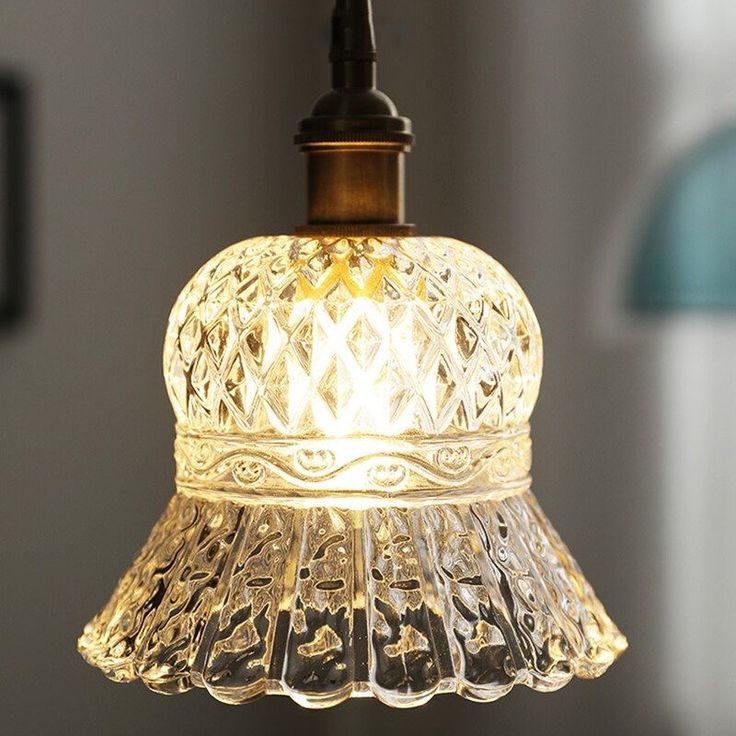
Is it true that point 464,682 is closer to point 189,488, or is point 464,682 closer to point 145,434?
point 189,488

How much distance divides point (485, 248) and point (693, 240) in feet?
0.86

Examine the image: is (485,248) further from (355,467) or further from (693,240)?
(355,467)

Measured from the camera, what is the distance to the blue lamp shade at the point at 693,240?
1602 millimetres

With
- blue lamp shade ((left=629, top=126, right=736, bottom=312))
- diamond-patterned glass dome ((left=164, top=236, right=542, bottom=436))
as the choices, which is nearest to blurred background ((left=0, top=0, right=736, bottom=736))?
blue lamp shade ((left=629, top=126, right=736, bottom=312))

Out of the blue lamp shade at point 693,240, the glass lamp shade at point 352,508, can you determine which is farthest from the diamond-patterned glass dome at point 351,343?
the blue lamp shade at point 693,240

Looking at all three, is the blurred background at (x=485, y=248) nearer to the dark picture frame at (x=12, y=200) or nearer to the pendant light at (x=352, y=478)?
the dark picture frame at (x=12, y=200)

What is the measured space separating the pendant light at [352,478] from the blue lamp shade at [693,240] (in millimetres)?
946

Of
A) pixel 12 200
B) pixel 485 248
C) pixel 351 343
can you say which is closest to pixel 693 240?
pixel 485 248

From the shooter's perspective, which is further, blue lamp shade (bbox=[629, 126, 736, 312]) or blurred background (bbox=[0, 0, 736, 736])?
blue lamp shade (bbox=[629, 126, 736, 312])

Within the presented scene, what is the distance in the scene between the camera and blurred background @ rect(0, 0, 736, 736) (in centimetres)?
142

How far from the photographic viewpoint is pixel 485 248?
1.69m

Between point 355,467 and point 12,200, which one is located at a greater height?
point 12,200

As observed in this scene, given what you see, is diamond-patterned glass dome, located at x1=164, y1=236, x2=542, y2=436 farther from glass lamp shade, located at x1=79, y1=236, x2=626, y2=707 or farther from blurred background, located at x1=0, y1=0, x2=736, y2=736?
blurred background, located at x1=0, y1=0, x2=736, y2=736

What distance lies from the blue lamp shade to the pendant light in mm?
946
